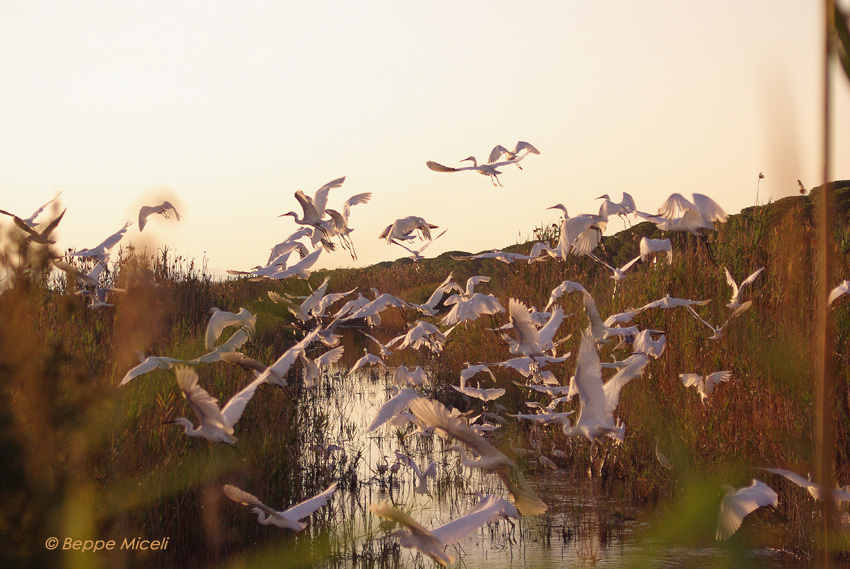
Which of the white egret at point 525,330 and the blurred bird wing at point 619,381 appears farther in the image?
the white egret at point 525,330

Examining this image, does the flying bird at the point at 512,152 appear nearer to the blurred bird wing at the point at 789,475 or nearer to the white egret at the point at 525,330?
the white egret at the point at 525,330

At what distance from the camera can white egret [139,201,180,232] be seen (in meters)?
5.25

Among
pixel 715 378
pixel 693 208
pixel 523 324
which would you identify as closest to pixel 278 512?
pixel 523 324

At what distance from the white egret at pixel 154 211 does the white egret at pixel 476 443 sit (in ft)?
13.5

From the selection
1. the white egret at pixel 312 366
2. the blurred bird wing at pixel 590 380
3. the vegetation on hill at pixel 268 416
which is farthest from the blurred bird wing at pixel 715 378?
the white egret at pixel 312 366

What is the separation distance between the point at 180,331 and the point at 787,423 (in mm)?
5912

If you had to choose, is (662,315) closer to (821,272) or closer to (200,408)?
(200,408)

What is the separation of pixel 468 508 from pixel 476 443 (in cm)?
378

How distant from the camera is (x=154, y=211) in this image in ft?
17.5

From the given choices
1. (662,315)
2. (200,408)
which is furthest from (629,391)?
(200,408)

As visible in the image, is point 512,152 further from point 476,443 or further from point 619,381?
point 476,443

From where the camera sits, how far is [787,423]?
4105mm

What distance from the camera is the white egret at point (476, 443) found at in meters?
1.62

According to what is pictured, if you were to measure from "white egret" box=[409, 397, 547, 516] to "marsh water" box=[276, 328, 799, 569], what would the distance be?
6.55ft
